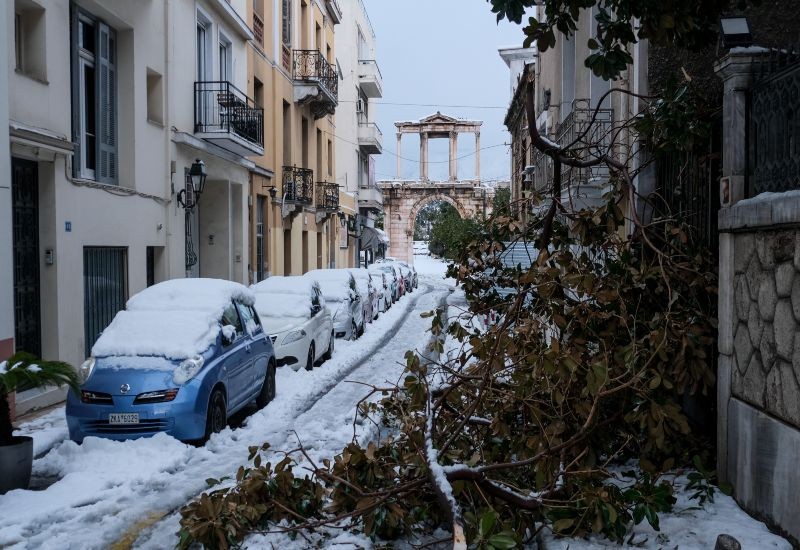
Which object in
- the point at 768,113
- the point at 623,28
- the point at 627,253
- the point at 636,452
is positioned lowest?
the point at 636,452

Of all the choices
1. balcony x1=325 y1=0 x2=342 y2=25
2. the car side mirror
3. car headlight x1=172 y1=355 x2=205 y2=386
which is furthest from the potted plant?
balcony x1=325 y1=0 x2=342 y2=25

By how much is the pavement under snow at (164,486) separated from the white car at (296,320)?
3.66 ft

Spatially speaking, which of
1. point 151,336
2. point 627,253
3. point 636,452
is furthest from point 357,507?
point 151,336

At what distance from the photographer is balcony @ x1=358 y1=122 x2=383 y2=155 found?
45938mm

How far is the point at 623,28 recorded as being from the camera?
559 cm

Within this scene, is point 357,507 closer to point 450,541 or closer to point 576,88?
point 450,541

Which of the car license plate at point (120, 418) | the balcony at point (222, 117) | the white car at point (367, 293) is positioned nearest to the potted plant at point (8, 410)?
the car license plate at point (120, 418)

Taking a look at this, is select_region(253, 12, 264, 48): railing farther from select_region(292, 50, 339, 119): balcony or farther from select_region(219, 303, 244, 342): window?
select_region(219, 303, 244, 342): window

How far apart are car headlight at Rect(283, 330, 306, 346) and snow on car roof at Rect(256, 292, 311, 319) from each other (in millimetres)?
589

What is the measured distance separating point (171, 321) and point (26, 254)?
11.3ft

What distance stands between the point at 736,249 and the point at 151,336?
6.35 meters

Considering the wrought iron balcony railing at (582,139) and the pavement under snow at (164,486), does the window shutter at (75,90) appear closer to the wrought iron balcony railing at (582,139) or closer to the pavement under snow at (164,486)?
the pavement under snow at (164,486)

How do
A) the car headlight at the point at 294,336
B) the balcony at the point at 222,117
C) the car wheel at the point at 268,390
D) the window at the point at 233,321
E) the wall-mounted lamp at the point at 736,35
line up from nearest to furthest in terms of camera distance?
the wall-mounted lamp at the point at 736,35 < the window at the point at 233,321 < the car wheel at the point at 268,390 < the car headlight at the point at 294,336 < the balcony at the point at 222,117

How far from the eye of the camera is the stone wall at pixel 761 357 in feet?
13.7
